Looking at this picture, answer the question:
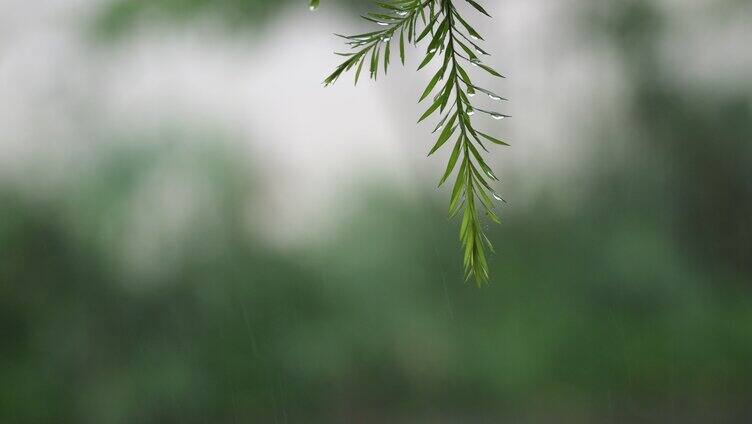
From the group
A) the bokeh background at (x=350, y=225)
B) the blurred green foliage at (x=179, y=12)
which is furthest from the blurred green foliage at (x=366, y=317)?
the blurred green foliage at (x=179, y=12)

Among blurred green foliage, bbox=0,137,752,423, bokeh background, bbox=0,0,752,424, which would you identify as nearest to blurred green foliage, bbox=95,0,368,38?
bokeh background, bbox=0,0,752,424

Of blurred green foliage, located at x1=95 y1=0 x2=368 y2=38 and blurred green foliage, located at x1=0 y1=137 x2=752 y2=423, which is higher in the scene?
blurred green foliage, located at x1=95 y1=0 x2=368 y2=38

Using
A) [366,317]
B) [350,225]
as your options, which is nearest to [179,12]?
[350,225]

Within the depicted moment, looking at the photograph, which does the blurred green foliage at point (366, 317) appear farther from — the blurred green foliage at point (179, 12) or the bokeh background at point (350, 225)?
the blurred green foliage at point (179, 12)

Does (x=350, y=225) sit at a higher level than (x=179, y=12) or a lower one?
lower

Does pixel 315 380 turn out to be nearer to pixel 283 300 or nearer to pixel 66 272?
pixel 283 300

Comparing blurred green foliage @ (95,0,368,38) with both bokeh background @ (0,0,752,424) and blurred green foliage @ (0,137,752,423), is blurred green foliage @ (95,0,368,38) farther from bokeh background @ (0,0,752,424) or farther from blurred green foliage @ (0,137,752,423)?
blurred green foliage @ (0,137,752,423)

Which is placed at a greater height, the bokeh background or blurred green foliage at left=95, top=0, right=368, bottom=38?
blurred green foliage at left=95, top=0, right=368, bottom=38

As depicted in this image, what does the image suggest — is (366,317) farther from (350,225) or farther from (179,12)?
(179,12)

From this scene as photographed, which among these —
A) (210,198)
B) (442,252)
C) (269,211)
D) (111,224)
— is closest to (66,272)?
(111,224)
